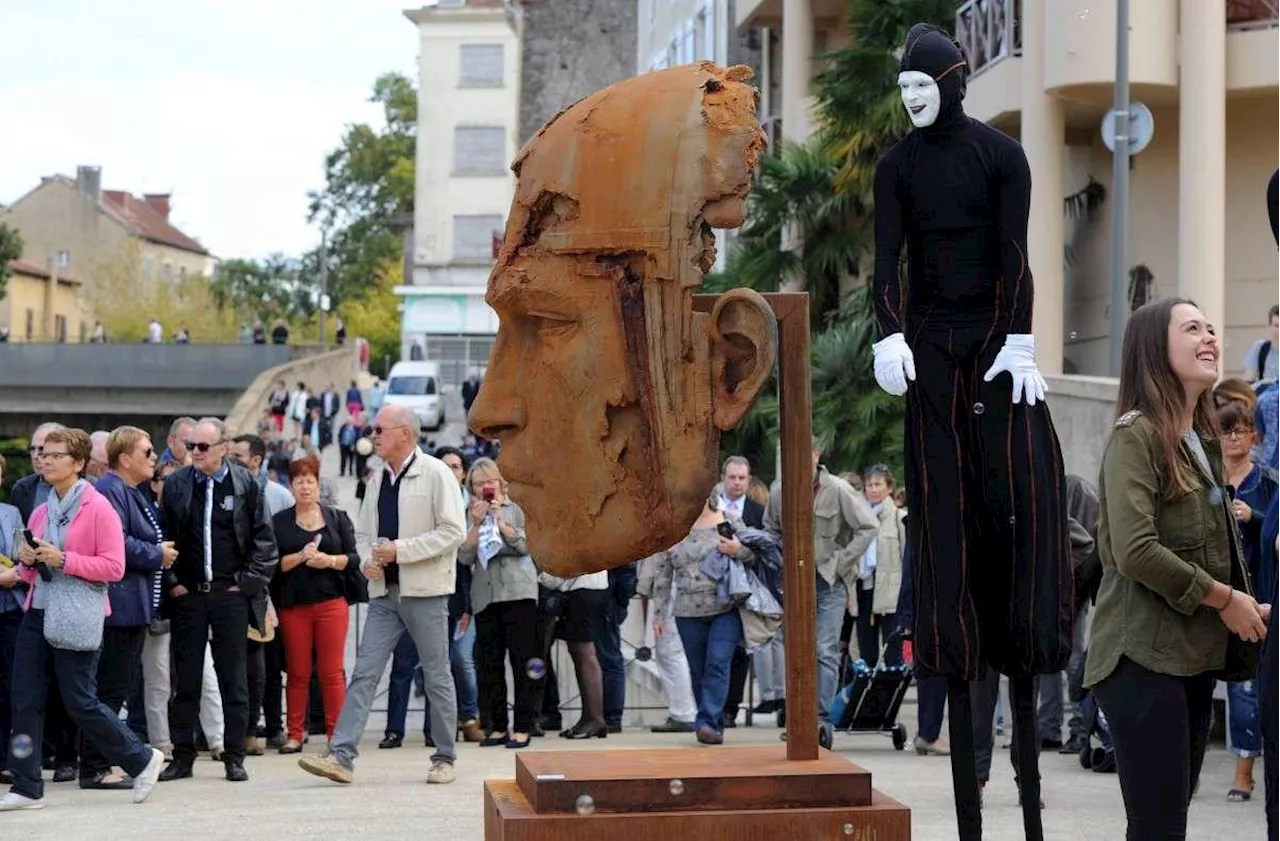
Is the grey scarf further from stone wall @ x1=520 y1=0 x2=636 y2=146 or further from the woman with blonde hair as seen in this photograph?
stone wall @ x1=520 y1=0 x2=636 y2=146

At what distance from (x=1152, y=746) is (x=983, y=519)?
30.2 inches

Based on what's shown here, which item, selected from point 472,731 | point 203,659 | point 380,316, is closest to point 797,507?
point 203,659

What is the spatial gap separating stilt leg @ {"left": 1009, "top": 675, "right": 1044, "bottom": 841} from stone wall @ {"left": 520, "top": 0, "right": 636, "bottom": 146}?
4837cm

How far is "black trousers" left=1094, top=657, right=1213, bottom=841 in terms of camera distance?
16.6ft

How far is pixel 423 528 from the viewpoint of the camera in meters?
10.2

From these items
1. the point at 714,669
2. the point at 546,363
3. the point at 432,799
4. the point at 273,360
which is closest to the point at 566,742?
the point at 714,669

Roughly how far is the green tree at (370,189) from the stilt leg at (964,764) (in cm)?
7424

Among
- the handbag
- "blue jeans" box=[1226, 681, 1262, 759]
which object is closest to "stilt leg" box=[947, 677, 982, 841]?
"blue jeans" box=[1226, 681, 1262, 759]

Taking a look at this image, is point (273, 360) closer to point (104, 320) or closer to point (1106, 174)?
point (104, 320)

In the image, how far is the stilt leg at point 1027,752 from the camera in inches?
203

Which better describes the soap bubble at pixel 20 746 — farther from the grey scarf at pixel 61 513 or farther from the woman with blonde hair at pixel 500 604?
the woman with blonde hair at pixel 500 604

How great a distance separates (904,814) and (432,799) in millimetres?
4865

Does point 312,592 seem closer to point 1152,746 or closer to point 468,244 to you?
point 1152,746

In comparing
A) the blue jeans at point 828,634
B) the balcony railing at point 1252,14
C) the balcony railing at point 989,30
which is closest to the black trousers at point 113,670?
the blue jeans at point 828,634
